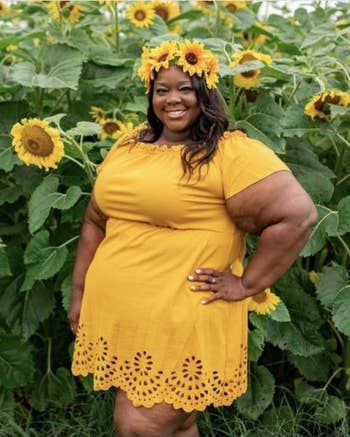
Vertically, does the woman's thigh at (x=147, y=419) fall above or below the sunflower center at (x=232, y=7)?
below

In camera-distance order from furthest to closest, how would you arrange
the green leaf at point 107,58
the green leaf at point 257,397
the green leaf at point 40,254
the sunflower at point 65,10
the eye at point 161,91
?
the sunflower at point 65,10 < the green leaf at point 107,58 < the green leaf at point 257,397 < the green leaf at point 40,254 < the eye at point 161,91

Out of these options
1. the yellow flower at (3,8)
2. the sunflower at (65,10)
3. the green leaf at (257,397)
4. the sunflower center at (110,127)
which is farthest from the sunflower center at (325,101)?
Answer: the yellow flower at (3,8)

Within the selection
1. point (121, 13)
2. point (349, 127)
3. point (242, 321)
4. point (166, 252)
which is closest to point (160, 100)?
point (166, 252)

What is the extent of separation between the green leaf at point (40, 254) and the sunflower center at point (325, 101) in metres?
1.09

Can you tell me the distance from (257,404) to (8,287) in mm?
1140

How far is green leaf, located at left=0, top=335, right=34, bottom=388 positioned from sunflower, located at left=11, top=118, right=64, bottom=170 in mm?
862

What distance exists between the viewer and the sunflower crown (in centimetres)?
238

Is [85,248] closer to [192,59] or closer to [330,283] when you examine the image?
[192,59]

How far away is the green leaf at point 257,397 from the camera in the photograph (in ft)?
10.9

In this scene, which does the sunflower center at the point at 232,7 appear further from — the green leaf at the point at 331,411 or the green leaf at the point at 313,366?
the green leaf at the point at 331,411

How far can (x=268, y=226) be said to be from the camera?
2.36 meters

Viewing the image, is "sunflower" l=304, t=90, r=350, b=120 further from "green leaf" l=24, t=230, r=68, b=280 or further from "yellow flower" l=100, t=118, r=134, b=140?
"green leaf" l=24, t=230, r=68, b=280

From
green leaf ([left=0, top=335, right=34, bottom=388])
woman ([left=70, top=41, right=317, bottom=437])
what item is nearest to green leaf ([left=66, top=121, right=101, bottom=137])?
woman ([left=70, top=41, right=317, bottom=437])

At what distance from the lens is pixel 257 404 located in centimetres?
333
